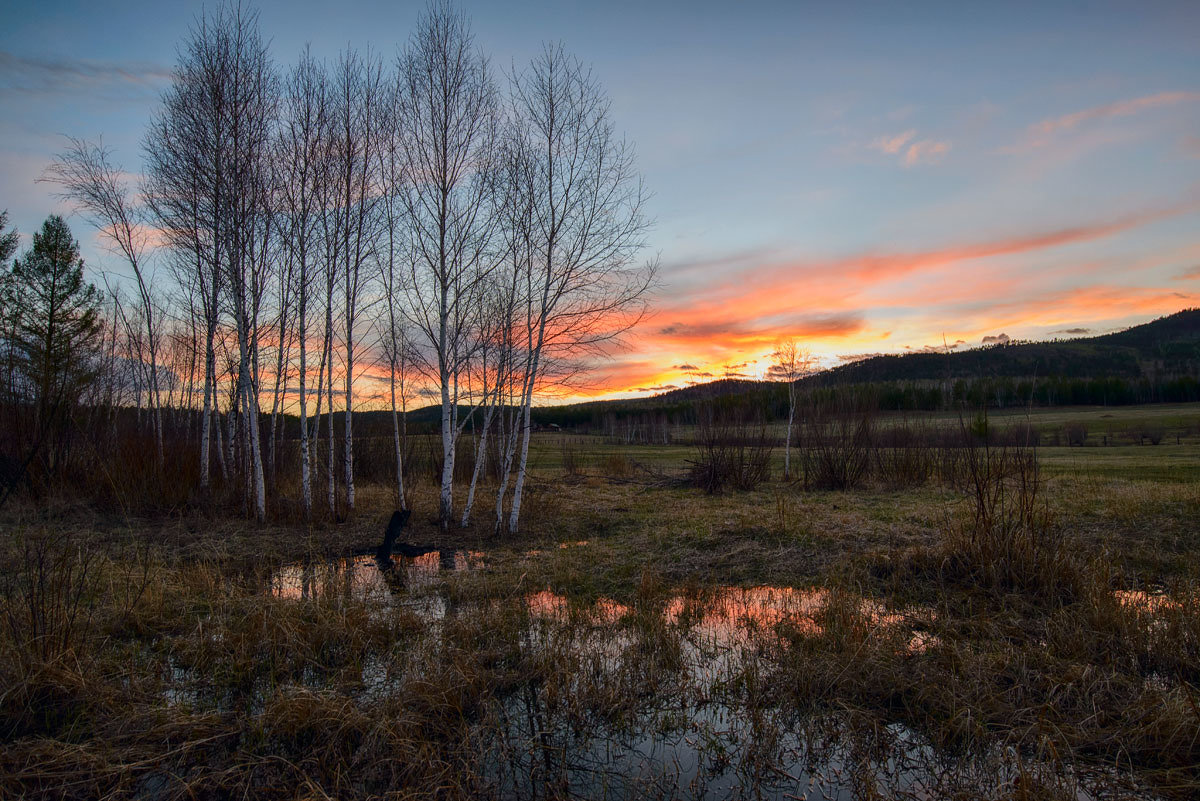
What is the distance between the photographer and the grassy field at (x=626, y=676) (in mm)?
3268

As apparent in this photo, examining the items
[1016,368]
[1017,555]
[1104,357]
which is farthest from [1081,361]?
[1017,555]

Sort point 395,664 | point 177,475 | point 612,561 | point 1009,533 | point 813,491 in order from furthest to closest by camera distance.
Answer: point 813,491 → point 177,475 → point 612,561 → point 1009,533 → point 395,664

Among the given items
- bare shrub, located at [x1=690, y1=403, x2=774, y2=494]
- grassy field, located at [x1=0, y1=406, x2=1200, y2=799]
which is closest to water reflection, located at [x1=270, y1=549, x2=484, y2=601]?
grassy field, located at [x1=0, y1=406, x2=1200, y2=799]

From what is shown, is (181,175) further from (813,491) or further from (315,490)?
(813,491)

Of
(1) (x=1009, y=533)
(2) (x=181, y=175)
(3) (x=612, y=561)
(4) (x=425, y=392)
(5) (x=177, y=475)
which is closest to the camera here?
(1) (x=1009, y=533)

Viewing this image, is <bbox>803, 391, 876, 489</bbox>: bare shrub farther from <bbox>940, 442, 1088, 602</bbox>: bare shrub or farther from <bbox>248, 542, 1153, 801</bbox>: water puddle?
<bbox>248, 542, 1153, 801</bbox>: water puddle

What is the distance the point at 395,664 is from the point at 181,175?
34.7ft

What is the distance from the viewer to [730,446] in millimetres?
16266

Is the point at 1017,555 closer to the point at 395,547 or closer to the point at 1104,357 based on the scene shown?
the point at 395,547

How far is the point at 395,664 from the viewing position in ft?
15.3

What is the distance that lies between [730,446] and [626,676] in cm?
1235

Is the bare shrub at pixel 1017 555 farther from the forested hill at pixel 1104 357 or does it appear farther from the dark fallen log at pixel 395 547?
the forested hill at pixel 1104 357

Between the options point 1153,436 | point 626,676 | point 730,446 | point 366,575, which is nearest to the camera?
point 626,676

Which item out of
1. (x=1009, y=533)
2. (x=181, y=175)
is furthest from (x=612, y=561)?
(x=181, y=175)
